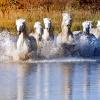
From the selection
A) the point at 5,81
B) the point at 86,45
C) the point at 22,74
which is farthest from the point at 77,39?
the point at 5,81

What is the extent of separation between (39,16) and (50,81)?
19.3 meters

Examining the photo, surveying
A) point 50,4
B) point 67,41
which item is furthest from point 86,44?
point 50,4

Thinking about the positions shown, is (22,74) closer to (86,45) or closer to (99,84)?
(99,84)

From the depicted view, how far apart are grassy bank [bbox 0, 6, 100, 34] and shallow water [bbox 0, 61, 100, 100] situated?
452 inches

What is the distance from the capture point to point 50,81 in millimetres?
16406

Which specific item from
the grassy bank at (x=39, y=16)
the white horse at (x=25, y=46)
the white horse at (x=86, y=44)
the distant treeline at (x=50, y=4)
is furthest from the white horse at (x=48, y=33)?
the distant treeline at (x=50, y=4)

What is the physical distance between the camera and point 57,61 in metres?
21.8

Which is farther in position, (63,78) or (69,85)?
(63,78)

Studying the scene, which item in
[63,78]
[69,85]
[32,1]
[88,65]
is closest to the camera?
[69,85]

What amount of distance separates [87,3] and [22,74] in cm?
2598

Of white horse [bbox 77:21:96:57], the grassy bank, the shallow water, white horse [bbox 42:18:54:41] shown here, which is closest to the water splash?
white horse [bbox 42:18:54:41]

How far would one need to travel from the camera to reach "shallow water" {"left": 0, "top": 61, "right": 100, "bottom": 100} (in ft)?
46.9

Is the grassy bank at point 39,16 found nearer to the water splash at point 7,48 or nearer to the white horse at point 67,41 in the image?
the white horse at point 67,41

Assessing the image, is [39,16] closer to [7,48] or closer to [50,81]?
[7,48]
